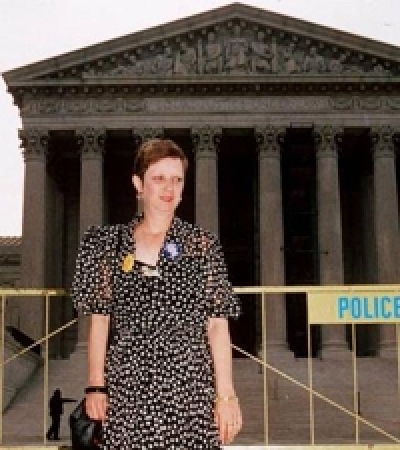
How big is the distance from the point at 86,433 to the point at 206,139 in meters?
39.2

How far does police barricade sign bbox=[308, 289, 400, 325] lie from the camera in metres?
11.3

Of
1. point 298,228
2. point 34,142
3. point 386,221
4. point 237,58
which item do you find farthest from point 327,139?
point 34,142

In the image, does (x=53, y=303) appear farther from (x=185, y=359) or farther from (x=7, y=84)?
(x=185, y=359)

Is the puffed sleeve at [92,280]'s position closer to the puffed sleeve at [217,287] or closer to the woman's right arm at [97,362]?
the woman's right arm at [97,362]

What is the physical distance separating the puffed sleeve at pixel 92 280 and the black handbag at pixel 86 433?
0.75 meters

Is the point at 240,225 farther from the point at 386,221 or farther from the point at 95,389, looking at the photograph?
the point at 95,389

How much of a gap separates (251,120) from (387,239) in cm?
901

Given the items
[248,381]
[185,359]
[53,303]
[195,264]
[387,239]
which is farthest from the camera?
[53,303]

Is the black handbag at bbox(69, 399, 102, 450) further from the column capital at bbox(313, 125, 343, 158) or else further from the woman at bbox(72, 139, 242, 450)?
the column capital at bbox(313, 125, 343, 158)

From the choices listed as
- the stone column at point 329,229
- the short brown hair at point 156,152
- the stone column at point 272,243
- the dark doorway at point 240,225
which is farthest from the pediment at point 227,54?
the short brown hair at point 156,152

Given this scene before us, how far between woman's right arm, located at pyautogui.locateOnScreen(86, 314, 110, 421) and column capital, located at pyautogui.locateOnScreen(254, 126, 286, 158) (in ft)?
128

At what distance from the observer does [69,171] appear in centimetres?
5147

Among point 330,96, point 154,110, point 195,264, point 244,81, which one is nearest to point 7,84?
point 154,110

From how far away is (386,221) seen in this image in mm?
43719
